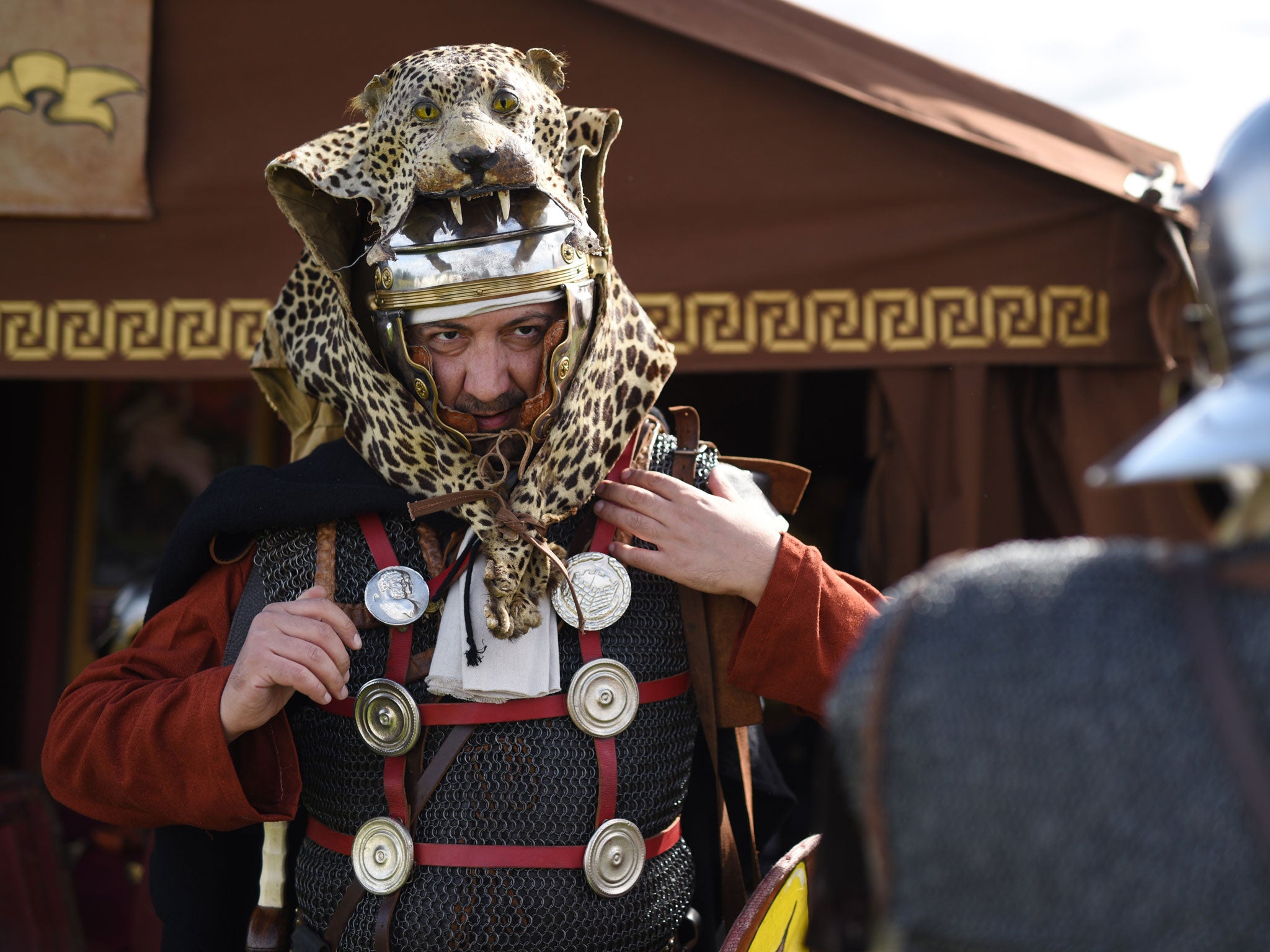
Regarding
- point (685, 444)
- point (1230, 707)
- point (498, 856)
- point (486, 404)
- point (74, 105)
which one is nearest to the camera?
point (1230, 707)

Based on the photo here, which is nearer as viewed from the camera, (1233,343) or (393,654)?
(1233,343)

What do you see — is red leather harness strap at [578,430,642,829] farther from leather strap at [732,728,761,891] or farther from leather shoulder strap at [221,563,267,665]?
leather shoulder strap at [221,563,267,665]

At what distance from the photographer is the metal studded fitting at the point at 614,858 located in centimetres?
192

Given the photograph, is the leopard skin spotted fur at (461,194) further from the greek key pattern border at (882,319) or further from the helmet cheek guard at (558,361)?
the greek key pattern border at (882,319)

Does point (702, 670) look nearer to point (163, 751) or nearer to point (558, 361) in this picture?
point (558, 361)

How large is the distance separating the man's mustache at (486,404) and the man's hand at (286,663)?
0.41 m

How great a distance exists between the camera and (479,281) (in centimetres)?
194

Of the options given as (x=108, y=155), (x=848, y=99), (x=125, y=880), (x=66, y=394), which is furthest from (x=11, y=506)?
(x=848, y=99)

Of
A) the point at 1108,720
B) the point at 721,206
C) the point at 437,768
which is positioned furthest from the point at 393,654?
the point at 721,206

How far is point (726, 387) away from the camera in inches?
203

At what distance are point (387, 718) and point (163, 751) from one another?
35 centimetres

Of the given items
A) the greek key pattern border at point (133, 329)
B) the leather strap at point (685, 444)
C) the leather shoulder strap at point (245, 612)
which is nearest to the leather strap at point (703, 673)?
the leather strap at point (685, 444)

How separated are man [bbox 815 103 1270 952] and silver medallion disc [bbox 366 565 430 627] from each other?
3.79ft

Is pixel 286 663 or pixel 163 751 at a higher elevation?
pixel 286 663
